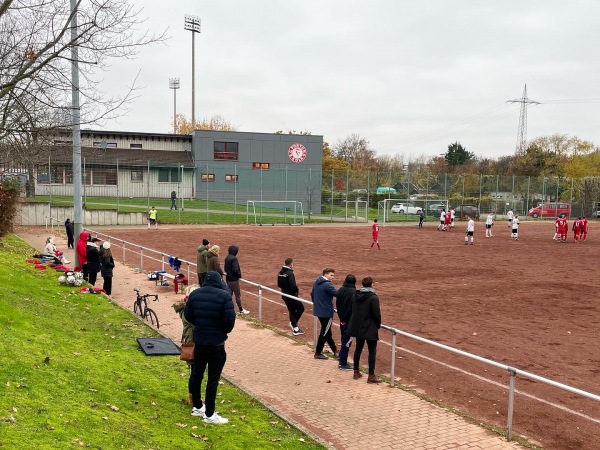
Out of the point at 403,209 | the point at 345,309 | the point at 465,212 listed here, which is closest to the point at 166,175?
the point at 403,209

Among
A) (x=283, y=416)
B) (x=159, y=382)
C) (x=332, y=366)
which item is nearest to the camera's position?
(x=283, y=416)

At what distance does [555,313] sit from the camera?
14.5 meters

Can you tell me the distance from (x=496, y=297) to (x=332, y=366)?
848 cm

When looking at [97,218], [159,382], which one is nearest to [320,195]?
[97,218]

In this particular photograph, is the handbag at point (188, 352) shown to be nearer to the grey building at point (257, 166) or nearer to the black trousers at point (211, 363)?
the black trousers at point (211, 363)

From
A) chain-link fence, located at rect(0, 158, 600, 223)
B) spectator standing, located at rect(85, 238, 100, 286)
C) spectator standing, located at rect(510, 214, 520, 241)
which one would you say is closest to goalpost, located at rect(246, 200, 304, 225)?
chain-link fence, located at rect(0, 158, 600, 223)

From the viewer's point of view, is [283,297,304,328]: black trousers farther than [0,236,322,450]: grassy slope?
Yes

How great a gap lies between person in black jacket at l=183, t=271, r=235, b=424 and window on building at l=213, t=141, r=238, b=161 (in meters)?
51.5

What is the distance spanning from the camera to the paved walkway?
6902 mm

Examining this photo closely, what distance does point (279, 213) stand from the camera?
50938mm

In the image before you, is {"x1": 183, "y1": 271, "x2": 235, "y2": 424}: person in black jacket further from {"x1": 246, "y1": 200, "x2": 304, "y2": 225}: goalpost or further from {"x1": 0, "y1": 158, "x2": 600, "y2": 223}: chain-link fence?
{"x1": 246, "y1": 200, "x2": 304, "y2": 225}: goalpost

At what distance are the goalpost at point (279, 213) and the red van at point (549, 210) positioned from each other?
27.4 meters

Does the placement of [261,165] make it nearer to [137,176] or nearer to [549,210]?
[137,176]

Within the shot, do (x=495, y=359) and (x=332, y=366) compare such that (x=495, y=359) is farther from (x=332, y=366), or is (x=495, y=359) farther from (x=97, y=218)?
(x=97, y=218)
